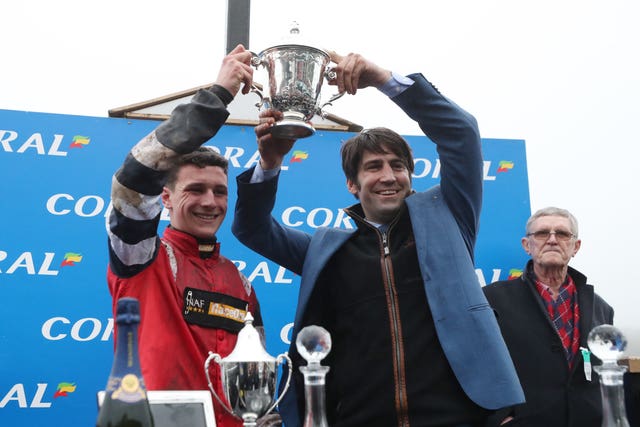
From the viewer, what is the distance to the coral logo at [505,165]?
3.65 m

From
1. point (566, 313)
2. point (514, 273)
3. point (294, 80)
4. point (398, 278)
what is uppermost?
point (294, 80)

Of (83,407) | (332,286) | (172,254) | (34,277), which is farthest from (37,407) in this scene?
(332,286)

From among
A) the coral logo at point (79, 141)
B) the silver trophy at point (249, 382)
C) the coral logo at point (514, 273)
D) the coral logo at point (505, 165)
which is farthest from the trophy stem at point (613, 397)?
the coral logo at point (79, 141)

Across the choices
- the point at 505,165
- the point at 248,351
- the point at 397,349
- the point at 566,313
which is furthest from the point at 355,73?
the point at 505,165

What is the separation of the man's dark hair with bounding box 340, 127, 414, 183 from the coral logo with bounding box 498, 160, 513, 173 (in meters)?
1.63

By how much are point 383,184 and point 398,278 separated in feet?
1.02

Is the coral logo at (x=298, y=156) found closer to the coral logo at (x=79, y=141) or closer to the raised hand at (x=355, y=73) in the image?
the coral logo at (x=79, y=141)

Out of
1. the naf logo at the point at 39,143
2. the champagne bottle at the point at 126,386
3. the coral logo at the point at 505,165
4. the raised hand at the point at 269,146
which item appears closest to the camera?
the champagne bottle at the point at 126,386

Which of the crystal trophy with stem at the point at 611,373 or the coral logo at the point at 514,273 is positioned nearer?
the crystal trophy with stem at the point at 611,373

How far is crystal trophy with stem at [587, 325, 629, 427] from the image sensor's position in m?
1.03

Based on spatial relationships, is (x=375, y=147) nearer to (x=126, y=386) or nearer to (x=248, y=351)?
(x=248, y=351)

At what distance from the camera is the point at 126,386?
1005mm

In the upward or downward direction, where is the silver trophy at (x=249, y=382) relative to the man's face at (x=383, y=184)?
downward

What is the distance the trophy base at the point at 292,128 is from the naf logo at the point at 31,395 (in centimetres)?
192
